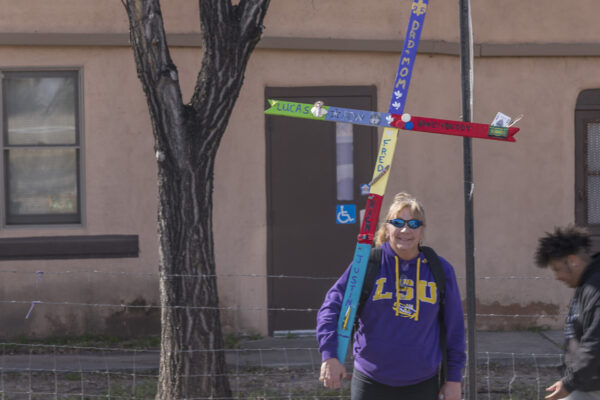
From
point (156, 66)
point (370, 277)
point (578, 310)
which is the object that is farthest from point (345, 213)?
point (578, 310)

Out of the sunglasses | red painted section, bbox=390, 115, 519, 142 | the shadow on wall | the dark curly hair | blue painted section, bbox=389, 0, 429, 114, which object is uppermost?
blue painted section, bbox=389, 0, 429, 114

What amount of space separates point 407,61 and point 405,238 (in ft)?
3.01

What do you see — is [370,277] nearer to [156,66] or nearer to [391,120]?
[391,120]

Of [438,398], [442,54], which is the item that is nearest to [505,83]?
[442,54]

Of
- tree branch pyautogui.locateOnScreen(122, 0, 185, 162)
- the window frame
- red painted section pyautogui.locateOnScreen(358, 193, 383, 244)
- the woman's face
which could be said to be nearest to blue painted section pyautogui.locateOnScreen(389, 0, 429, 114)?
red painted section pyautogui.locateOnScreen(358, 193, 383, 244)

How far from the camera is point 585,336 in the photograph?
350 centimetres

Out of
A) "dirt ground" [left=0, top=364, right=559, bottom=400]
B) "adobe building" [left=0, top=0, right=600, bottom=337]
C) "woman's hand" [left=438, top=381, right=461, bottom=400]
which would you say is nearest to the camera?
"woman's hand" [left=438, top=381, right=461, bottom=400]

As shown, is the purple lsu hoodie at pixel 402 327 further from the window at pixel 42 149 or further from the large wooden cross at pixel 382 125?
the window at pixel 42 149

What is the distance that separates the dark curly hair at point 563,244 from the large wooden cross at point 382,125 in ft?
1.70

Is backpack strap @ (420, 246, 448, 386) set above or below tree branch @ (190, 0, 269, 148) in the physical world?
below

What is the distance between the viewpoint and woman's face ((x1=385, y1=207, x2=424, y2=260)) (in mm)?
3725

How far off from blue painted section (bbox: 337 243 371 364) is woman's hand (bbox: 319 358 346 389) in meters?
0.08

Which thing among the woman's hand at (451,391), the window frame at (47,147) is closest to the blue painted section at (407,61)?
the woman's hand at (451,391)

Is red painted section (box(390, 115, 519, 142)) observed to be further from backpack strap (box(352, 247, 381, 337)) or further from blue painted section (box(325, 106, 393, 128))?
backpack strap (box(352, 247, 381, 337))
